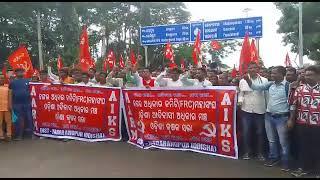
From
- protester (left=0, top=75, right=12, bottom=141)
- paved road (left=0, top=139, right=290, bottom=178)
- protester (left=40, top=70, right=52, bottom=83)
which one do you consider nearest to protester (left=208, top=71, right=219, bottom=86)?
paved road (left=0, top=139, right=290, bottom=178)

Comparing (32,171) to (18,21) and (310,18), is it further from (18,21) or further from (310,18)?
(18,21)

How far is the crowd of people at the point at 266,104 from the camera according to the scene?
6184mm

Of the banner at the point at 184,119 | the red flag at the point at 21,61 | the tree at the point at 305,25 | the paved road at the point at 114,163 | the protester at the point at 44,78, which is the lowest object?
the paved road at the point at 114,163

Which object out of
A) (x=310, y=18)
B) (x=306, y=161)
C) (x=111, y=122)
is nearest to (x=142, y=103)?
(x=111, y=122)

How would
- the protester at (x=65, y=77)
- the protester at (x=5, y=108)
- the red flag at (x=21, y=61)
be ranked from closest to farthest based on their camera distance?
the protester at (x=5, y=108), the protester at (x=65, y=77), the red flag at (x=21, y=61)

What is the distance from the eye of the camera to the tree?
965 inches

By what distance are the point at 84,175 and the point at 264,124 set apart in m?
2.86

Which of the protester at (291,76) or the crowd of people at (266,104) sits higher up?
the protester at (291,76)

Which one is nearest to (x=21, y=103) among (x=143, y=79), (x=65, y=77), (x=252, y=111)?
(x=65, y=77)

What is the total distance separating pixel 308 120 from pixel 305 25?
20519mm

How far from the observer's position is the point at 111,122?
28.8 feet

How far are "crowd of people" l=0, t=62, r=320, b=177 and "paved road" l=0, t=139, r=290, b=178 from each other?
0.38 m

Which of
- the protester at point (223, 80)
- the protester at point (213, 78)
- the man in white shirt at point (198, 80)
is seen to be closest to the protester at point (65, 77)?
the man in white shirt at point (198, 80)

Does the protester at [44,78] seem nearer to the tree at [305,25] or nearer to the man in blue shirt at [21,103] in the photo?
the man in blue shirt at [21,103]
